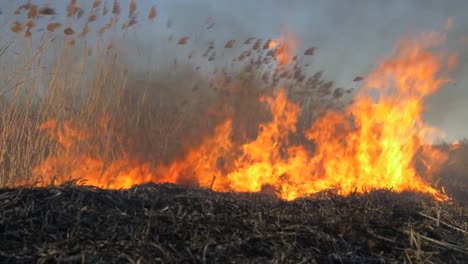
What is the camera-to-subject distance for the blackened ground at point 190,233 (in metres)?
2.72

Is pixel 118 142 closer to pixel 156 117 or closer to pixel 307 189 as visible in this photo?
pixel 156 117

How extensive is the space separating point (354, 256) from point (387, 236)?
27.1 inches

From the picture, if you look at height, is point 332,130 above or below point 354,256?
above

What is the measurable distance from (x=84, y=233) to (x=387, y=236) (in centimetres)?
252

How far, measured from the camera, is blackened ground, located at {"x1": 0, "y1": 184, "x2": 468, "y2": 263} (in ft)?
8.93

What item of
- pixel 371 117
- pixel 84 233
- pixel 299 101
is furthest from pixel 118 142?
pixel 84 233

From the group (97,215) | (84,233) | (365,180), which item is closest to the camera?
(84,233)

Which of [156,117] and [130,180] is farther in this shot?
[156,117]

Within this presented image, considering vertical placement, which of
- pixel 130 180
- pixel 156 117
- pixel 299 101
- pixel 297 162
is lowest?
pixel 130 180

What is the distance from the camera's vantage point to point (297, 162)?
984 cm

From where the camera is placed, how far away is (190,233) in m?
3.11

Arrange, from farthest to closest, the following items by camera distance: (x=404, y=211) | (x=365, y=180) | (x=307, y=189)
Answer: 1. (x=365, y=180)
2. (x=307, y=189)
3. (x=404, y=211)

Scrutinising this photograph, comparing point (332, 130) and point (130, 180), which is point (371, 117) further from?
point (130, 180)

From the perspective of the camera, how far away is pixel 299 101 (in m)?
11.6
